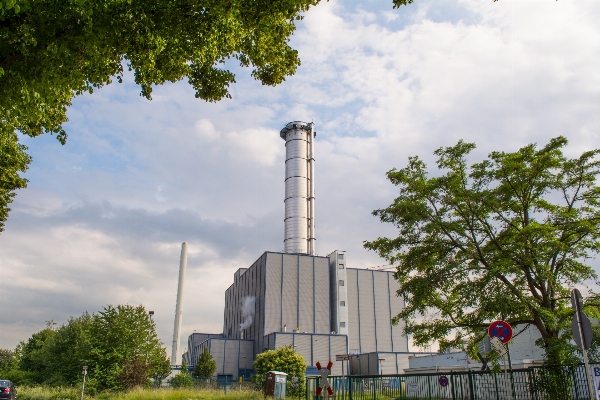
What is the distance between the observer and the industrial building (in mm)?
64500

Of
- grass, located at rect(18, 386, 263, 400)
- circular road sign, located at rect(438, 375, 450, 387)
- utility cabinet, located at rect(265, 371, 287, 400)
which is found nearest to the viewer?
circular road sign, located at rect(438, 375, 450, 387)

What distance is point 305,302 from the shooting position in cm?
7112

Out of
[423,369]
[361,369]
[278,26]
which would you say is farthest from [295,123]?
[278,26]

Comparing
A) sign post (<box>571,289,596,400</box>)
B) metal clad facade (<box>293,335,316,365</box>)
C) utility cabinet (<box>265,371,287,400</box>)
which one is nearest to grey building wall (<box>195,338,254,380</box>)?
metal clad facade (<box>293,335,316,365</box>)

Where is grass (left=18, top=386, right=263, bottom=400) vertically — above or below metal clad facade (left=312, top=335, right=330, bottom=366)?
below

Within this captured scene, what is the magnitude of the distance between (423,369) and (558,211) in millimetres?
28371

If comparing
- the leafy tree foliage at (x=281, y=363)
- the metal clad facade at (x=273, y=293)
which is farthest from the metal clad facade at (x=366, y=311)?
the leafy tree foliage at (x=281, y=363)

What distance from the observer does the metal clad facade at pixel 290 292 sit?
69.2 metres

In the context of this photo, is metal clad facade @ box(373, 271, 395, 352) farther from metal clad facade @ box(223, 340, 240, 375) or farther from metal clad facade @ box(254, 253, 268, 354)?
metal clad facade @ box(223, 340, 240, 375)

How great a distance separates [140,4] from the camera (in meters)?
9.62

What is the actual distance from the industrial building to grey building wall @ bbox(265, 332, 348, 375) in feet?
0.42

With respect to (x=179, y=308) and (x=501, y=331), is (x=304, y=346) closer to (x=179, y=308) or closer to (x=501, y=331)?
(x=179, y=308)

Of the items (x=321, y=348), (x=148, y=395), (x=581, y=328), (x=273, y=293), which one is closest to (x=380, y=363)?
(x=321, y=348)

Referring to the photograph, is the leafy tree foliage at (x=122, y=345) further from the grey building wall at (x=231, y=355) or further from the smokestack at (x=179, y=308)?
the smokestack at (x=179, y=308)
